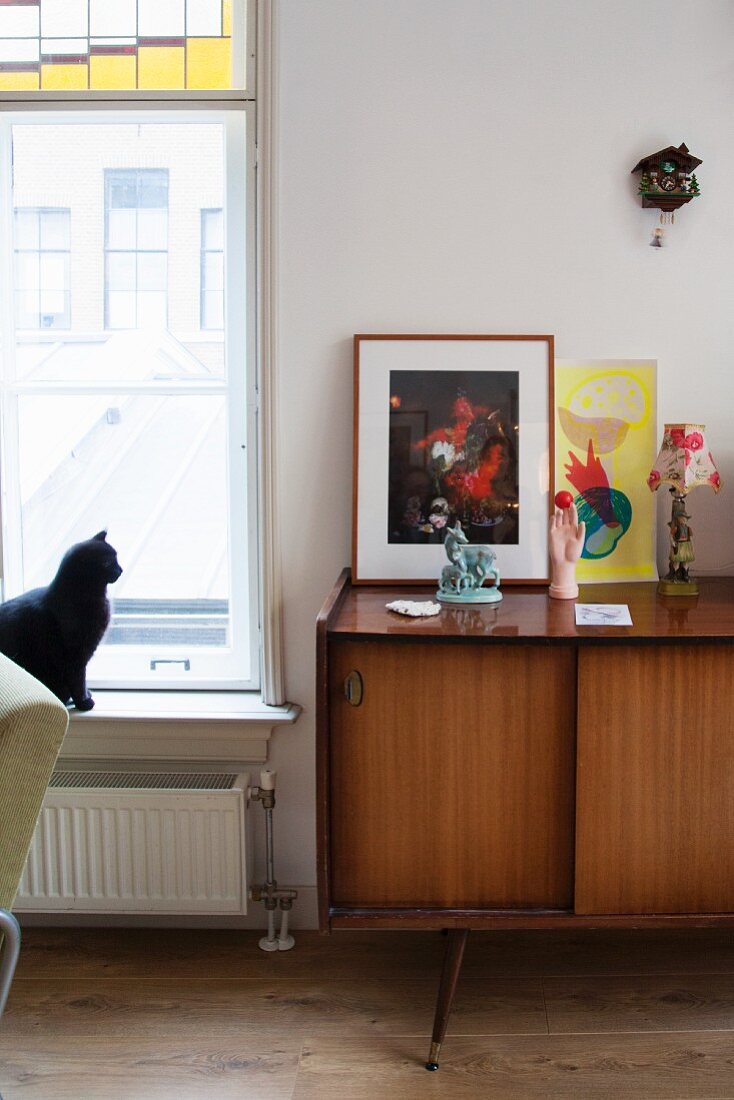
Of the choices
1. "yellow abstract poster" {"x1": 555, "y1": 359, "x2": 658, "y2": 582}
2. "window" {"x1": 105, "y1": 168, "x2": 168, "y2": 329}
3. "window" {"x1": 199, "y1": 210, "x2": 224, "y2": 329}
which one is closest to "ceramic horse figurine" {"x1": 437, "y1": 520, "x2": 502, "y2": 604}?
"yellow abstract poster" {"x1": 555, "y1": 359, "x2": 658, "y2": 582}

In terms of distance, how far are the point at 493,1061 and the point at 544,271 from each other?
5.75 ft

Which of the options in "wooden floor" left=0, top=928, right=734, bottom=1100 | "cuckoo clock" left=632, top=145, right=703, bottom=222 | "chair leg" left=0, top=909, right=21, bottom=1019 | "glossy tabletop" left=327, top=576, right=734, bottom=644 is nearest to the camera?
"chair leg" left=0, top=909, right=21, bottom=1019

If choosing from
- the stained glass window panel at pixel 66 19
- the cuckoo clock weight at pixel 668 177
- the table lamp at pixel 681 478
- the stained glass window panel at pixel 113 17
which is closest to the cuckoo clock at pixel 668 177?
the cuckoo clock weight at pixel 668 177

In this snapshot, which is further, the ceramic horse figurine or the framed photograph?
the framed photograph

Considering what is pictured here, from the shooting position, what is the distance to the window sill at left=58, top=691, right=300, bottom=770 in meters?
2.31

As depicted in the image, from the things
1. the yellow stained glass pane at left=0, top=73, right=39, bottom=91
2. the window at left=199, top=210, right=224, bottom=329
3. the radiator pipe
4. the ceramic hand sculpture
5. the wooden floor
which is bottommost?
the wooden floor

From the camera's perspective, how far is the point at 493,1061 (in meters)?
1.93

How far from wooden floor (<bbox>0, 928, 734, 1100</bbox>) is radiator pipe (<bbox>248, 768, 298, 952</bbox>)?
0.11ft

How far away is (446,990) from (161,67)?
221 cm

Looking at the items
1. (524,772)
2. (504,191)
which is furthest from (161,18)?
(524,772)

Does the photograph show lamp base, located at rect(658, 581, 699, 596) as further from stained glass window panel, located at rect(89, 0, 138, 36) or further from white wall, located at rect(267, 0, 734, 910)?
stained glass window panel, located at rect(89, 0, 138, 36)

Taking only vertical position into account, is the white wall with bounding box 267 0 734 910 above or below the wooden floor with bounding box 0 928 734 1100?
above

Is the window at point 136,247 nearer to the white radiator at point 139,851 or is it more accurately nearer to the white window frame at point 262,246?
the white window frame at point 262,246

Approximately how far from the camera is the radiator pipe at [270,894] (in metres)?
2.33
